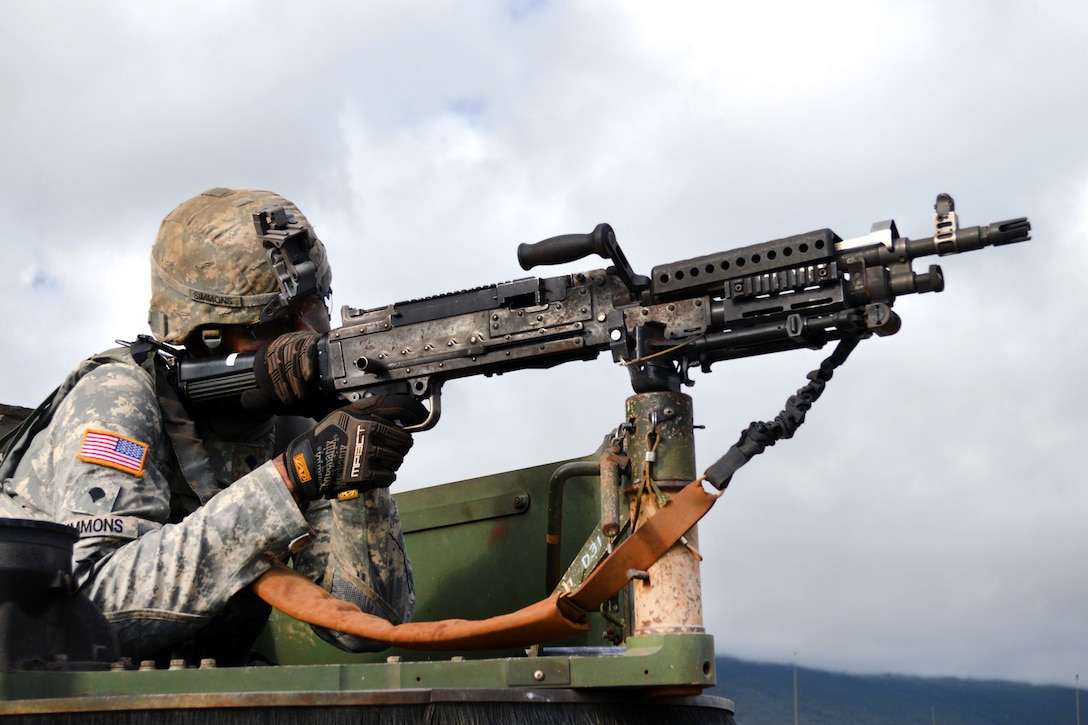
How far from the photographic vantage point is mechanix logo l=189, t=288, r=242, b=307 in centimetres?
498

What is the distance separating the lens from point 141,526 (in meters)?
4.27

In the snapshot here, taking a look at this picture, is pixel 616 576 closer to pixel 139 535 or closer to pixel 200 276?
→ pixel 139 535

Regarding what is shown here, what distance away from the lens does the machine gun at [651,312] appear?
3.50m

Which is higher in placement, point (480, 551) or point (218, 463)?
point (218, 463)

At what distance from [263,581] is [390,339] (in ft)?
3.05

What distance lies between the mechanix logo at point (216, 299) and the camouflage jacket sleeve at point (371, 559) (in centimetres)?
84

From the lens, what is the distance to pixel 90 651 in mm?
3338

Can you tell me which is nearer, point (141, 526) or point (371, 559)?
point (141, 526)

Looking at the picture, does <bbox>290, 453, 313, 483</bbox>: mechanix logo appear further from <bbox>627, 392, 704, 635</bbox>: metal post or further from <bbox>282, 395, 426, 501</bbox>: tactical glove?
<bbox>627, 392, 704, 635</bbox>: metal post

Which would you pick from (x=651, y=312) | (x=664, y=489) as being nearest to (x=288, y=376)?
(x=651, y=312)

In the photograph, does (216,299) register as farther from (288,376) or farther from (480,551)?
(480,551)

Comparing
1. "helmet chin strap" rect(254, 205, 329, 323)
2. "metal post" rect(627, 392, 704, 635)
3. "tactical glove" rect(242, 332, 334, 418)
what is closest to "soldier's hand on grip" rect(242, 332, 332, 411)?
"tactical glove" rect(242, 332, 334, 418)

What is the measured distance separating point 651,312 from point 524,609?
91cm

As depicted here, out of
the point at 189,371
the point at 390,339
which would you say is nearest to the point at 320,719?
the point at 390,339
